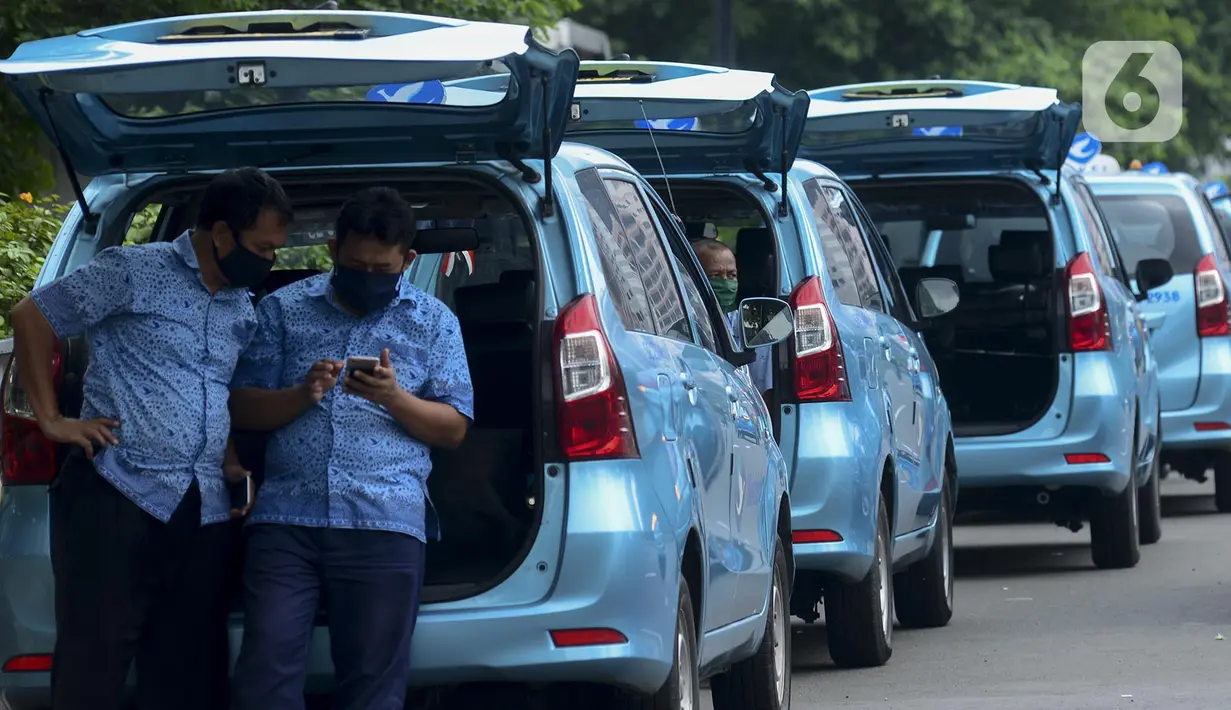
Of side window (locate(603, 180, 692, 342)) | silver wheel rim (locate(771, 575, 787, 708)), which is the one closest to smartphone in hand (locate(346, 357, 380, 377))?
side window (locate(603, 180, 692, 342))

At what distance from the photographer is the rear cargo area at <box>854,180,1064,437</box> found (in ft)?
40.8

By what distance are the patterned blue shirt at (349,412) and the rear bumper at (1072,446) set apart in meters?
6.22

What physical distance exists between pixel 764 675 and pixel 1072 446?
4.56 metres

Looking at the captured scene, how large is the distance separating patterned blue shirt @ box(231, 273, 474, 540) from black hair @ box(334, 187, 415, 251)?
5.3 inches

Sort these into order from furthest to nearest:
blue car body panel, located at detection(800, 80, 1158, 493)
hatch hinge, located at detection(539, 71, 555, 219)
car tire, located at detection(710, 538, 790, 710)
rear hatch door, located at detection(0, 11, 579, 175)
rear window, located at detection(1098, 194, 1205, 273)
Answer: rear window, located at detection(1098, 194, 1205, 273) < blue car body panel, located at detection(800, 80, 1158, 493) < car tire, located at detection(710, 538, 790, 710) < hatch hinge, located at detection(539, 71, 555, 219) < rear hatch door, located at detection(0, 11, 579, 175)

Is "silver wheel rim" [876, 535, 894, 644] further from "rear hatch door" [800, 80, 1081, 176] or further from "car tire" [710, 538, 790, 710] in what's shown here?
"rear hatch door" [800, 80, 1081, 176]

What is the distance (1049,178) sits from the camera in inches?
481

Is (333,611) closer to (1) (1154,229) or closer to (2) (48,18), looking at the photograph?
(1) (1154,229)

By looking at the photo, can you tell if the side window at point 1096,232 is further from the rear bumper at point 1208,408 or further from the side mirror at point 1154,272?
the rear bumper at point 1208,408

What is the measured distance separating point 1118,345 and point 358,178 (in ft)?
20.5

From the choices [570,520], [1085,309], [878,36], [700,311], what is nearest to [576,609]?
[570,520]

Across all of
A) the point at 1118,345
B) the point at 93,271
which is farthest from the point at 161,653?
the point at 1118,345

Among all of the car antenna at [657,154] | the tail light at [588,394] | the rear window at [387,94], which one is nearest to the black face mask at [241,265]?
the rear window at [387,94]

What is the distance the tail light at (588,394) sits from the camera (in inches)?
235
